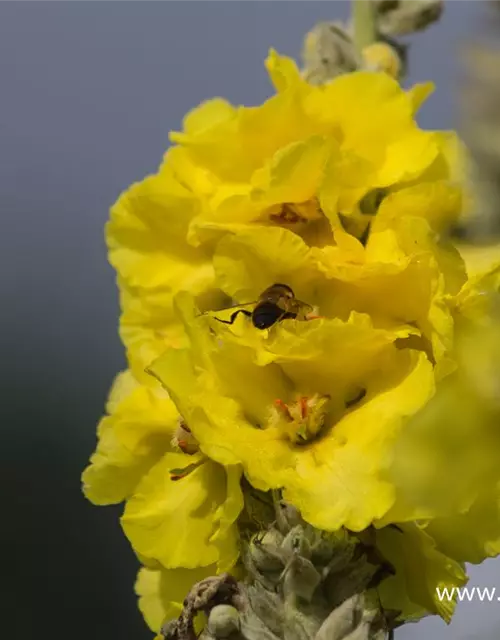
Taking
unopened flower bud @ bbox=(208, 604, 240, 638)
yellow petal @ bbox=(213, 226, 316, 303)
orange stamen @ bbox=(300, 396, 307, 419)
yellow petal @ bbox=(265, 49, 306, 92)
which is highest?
yellow petal @ bbox=(265, 49, 306, 92)

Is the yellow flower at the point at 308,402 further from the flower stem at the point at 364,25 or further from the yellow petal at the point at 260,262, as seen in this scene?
the flower stem at the point at 364,25

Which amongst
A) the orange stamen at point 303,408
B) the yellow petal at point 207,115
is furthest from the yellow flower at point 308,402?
the yellow petal at point 207,115

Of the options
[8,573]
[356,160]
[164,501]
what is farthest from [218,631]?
[8,573]

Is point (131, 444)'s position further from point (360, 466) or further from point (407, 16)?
point (407, 16)

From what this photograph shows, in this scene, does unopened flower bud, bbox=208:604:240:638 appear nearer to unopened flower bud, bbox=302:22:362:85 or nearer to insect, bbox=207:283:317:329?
insect, bbox=207:283:317:329

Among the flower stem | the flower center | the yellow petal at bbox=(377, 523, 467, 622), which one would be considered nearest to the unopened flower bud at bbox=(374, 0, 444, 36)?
the flower stem

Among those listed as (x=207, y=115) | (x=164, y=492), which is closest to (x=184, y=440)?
(x=164, y=492)

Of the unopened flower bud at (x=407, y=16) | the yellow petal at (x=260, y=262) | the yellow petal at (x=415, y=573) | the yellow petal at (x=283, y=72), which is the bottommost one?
the yellow petal at (x=415, y=573)
